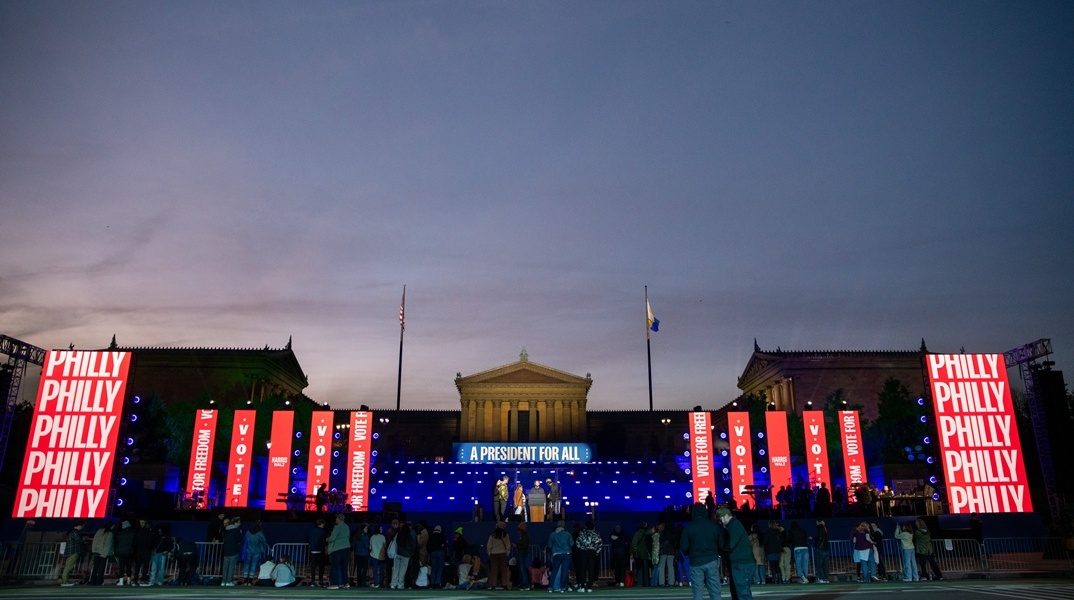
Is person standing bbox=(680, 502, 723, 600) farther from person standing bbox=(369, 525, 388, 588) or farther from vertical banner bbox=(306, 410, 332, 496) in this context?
vertical banner bbox=(306, 410, 332, 496)

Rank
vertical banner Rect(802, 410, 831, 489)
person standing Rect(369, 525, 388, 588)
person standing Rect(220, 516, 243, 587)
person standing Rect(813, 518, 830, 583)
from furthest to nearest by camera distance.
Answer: vertical banner Rect(802, 410, 831, 489) < person standing Rect(813, 518, 830, 583) < person standing Rect(369, 525, 388, 588) < person standing Rect(220, 516, 243, 587)

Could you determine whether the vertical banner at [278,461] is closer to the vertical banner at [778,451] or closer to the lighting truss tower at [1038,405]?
the vertical banner at [778,451]

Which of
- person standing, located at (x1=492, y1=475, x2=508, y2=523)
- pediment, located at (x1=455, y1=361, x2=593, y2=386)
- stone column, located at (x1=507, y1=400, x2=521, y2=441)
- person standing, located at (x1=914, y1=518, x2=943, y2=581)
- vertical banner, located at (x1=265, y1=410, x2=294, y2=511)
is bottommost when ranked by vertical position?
person standing, located at (x1=914, y1=518, x2=943, y2=581)

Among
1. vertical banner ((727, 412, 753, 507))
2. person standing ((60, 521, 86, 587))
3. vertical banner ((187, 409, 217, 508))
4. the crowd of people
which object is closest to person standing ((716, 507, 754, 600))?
the crowd of people

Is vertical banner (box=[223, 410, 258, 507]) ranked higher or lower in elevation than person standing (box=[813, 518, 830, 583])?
higher

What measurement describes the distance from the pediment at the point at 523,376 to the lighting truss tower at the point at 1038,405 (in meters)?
60.7

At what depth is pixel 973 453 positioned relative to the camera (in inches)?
1081

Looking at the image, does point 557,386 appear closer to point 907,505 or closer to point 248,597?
point 907,505

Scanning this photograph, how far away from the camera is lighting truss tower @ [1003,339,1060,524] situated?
27.3 meters

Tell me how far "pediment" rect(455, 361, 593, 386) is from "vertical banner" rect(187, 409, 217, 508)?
48808 millimetres

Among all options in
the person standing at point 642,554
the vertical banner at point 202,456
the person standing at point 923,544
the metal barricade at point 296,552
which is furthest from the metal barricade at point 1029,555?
the vertical banner at point 202,456

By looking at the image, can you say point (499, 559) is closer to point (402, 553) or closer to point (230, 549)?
point (402, 553)

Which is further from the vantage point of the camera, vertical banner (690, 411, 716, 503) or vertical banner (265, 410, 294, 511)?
vertical banner (690, 411, 716, 503)

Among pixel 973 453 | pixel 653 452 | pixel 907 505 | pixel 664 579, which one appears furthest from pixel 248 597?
pixel 653 452
